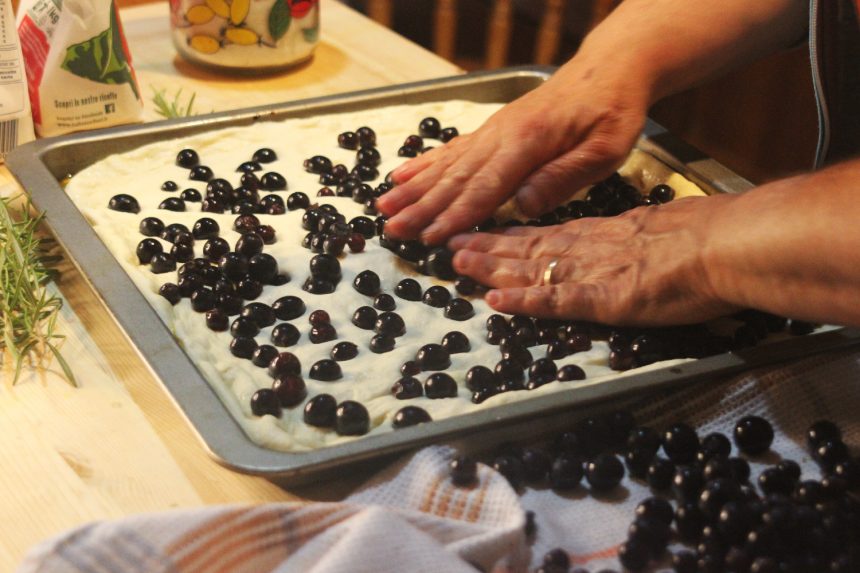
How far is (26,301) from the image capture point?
1137 mm

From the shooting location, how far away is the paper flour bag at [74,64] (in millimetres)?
1435

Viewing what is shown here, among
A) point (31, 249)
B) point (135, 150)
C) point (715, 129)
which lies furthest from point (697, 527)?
point (715, 129)

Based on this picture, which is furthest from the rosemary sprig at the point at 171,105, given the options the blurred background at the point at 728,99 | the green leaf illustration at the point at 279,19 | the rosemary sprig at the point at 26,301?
the blurred background at the point at 728,99

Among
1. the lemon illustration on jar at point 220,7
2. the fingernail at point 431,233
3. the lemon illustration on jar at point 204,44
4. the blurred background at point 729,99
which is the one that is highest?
the fingernail at point 431,233

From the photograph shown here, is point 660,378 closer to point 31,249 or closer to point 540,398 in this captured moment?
point 540,398

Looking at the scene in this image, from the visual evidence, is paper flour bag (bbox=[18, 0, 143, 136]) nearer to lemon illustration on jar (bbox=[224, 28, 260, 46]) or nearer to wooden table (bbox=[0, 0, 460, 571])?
lemon illustration on jar (bbox=[224, 28, 260, 46])

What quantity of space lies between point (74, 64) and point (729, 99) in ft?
5.75

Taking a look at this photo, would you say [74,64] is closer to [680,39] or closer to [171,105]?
[171,105]

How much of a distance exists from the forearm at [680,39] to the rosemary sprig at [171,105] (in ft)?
1.96

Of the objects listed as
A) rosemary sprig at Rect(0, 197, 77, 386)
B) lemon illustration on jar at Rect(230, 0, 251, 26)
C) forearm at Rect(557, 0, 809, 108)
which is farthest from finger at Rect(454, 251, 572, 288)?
lemon illustration on jar at Rect(230, 0, 251, 26)

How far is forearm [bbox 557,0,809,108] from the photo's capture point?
140 centimetres

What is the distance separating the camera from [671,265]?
3.43 ft

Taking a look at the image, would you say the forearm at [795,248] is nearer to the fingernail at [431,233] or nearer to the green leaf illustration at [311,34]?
the fingernail at [431,233]

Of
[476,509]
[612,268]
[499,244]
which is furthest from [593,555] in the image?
[499,244]
